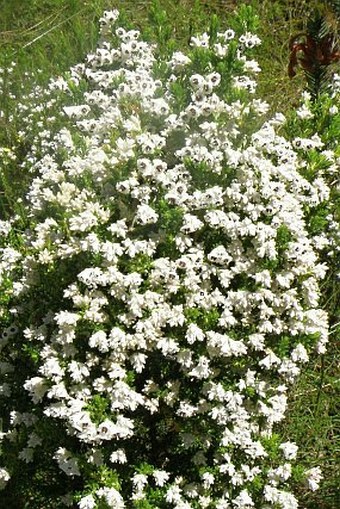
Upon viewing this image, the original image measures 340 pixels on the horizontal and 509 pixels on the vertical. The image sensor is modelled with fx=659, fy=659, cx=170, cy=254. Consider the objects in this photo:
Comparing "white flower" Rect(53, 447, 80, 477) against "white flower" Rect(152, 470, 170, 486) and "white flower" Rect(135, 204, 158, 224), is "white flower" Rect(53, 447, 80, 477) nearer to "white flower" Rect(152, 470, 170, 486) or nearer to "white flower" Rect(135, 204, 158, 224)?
"white flower" Rect(152, 470, 170, 486)

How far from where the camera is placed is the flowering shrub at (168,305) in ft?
9.99

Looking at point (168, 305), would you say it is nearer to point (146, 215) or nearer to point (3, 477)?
point (146, 215)

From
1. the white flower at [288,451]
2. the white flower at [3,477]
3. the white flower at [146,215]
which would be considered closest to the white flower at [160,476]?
the white flower at [288,451]

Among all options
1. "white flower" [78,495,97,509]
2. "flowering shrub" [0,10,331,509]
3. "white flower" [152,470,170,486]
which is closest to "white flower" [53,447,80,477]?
"flowering shrub" [0,10,331,509]

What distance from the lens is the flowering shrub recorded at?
3045mm

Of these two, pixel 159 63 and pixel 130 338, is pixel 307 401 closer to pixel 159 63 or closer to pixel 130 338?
pixel 130 338

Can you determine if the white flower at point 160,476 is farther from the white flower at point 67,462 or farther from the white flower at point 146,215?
the white flower at point 146,215

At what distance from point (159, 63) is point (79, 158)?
0.89 meters

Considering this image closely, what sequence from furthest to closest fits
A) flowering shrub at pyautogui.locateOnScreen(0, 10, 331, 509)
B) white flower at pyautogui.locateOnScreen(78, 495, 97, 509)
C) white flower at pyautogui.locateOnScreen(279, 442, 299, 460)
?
white flower at pyautogui.locateOnScreen(279, 442, 299, 460) → flowering shrub at pyautogui.locateOnScreen(0, 10, 331, 509) → white flower at pyautogui.locateOnScreen(78, 495, 97, 509)

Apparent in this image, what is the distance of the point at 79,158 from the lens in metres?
3.34

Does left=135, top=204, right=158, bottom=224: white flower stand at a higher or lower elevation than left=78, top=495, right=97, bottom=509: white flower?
higher

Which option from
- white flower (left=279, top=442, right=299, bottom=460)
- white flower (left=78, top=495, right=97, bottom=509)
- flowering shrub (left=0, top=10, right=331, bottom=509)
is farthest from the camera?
white flower (left=279, top=442, right=299, bottom=460)

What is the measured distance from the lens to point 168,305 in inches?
121

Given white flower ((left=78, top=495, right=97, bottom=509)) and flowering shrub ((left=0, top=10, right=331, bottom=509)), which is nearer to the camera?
white flower ((left=78, top=495, right=97, bottom=509))
